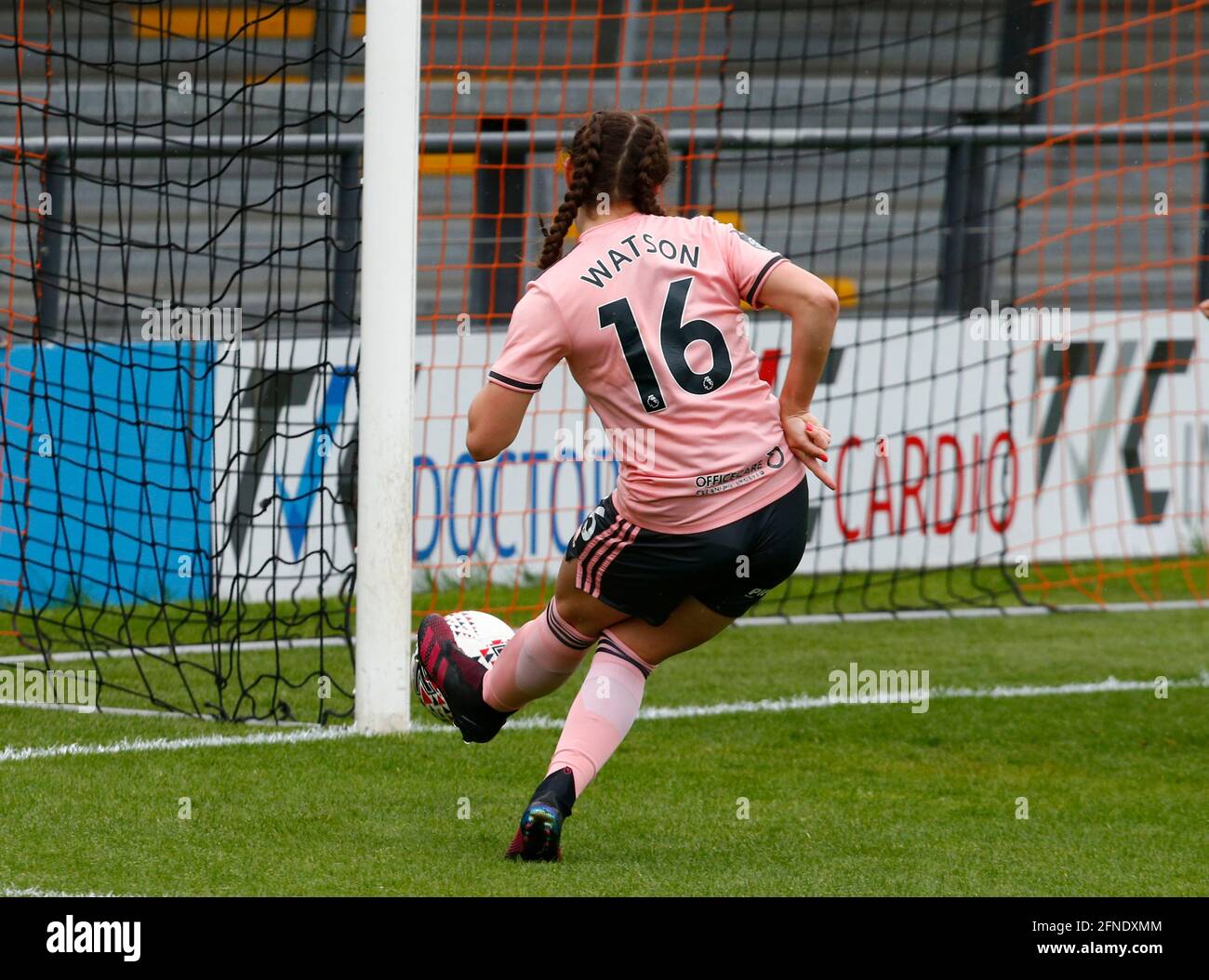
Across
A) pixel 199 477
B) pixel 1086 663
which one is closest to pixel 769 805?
pixel 1086 663

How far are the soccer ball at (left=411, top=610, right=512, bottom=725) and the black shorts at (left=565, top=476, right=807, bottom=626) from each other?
0.48 meters

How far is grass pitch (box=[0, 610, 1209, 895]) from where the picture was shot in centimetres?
379

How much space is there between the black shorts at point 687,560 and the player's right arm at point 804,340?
0.40 ft

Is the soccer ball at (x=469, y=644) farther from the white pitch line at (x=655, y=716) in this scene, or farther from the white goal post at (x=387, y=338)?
the white pitch line at (x=655, y=716)

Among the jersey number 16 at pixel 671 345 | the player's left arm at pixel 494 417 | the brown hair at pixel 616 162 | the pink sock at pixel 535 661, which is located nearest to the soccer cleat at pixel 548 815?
the pink sock at pixel 535 661

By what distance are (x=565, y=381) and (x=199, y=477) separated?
1843mm

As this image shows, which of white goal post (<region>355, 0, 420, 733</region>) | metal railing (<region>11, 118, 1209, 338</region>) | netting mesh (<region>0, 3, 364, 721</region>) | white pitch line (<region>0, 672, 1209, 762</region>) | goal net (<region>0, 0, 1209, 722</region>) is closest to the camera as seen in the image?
white pitch line (<region>0, 672, 1209, 762</region>)

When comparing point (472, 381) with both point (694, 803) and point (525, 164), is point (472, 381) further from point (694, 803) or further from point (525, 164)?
point (694, 803)

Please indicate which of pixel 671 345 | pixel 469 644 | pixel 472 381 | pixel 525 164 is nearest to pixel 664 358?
pixel 671 345

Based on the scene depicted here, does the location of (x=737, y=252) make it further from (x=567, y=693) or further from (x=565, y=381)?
(x=565, y=381)

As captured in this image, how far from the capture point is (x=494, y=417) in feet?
12.2
